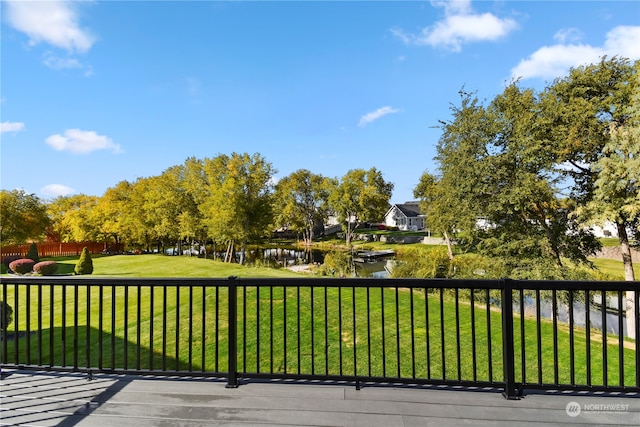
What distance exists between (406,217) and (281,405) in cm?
5681

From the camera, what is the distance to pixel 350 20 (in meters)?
8.77

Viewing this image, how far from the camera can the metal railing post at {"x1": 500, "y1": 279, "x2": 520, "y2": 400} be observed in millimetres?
2355

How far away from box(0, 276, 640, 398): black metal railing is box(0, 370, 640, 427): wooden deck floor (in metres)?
0.09

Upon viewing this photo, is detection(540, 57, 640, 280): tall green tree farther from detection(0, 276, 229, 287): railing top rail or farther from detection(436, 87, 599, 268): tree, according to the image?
detection(0, 276, 229, 287): railing top rail

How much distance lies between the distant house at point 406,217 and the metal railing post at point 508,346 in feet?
179

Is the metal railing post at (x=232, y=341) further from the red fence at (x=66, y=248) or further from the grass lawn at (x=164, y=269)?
the red fence at (x=66, y=248)

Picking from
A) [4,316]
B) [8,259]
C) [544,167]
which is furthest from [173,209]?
[4,316]

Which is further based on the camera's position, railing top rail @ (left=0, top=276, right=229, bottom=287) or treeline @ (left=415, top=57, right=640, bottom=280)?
treeline @ (left=415, top=57, right=640, bottom=280)

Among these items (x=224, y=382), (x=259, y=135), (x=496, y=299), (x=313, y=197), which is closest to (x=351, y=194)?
(x=313, y=197)

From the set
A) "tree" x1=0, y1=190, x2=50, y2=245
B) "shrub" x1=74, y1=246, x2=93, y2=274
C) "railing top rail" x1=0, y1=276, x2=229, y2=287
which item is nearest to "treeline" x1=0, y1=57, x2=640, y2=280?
"railing top rail" x1=0, y1=276, x2=229, y2=287

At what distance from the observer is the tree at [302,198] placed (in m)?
38.2

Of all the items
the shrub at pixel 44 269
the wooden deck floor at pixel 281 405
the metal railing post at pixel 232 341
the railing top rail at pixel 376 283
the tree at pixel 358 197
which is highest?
the tree at pixel 358 197

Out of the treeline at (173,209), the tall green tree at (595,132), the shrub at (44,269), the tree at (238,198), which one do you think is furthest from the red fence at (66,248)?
the tall green tree at (595,132)

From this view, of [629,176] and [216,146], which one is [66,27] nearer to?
[629,176]
